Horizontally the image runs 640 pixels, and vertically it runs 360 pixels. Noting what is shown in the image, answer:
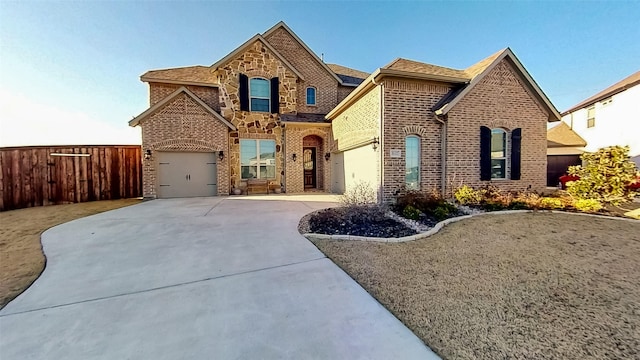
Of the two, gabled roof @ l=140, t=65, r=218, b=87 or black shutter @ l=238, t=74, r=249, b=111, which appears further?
black shutter @ l=238, t=74, r=249, b=111

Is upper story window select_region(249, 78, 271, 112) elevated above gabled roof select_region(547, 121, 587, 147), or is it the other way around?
upper story window select_region(249, 78, 271, 112)

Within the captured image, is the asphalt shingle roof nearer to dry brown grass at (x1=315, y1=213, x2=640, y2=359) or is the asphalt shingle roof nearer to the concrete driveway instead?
the concrete driveway

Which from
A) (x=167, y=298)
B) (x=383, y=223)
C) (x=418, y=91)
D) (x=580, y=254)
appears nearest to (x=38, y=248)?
(x=167, y=298)

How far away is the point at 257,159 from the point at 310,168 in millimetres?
3428

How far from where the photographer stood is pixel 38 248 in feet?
15.3

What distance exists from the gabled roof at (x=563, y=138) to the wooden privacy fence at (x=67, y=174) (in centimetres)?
2685

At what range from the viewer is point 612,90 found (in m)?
15.8

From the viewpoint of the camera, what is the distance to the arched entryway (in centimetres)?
1502

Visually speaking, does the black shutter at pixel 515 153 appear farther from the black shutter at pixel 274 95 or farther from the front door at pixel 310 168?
the black shutter at pixel 274 95

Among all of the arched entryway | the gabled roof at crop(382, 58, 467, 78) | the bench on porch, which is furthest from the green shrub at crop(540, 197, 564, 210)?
→ the bench on porch

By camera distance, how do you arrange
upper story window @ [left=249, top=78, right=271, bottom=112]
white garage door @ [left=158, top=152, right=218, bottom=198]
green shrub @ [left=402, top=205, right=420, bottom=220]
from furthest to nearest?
upper story window @ [left=249, top=78, right=271, bottom=112] → white garage door @ [left=158, top=152, right=218, bottom=198] → green shrub @ [left=402, top=205, right=420, bottom=220]

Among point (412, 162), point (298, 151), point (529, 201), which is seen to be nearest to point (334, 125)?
point (298, 151)

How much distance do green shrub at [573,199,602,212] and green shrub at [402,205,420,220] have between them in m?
5.41

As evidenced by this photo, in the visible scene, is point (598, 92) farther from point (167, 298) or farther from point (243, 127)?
point (167, 298)
